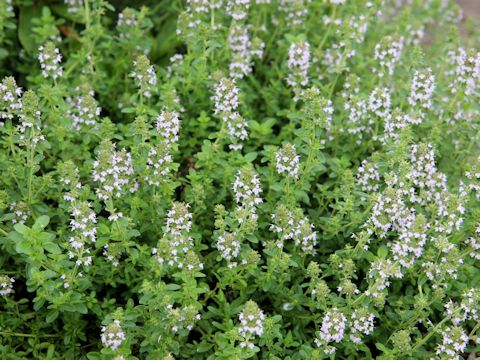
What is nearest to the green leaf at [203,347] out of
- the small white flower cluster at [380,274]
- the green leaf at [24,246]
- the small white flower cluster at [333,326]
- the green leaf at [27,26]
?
the small white flower cluster at [333,326]

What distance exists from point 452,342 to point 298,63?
2.33 meters

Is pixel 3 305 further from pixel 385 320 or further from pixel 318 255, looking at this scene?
pixel 385 320

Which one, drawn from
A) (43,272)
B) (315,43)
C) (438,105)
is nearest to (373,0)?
(315,43)

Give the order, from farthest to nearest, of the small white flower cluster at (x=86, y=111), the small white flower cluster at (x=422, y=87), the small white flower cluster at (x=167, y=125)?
the small white flower cluster at (x=422, y=87)
the small white flower cluster at (x=86, y=111)
the small white flower cluster at (x=167, y=125)

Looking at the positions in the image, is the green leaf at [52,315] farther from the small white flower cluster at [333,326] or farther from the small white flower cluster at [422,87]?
the small white flower cluster at [422,87]

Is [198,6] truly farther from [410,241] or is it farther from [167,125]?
[410,241]

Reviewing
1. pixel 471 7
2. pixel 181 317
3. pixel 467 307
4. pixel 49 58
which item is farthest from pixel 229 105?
pixel 471 7

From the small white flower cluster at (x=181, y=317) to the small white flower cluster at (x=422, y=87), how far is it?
90.2 inches

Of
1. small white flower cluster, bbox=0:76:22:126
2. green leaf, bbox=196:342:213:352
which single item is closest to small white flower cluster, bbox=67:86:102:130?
small white flower cluster, bbox=0:76:22:126

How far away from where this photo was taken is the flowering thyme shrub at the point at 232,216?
3664 millimetres

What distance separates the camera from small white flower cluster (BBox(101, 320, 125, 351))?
3375 mm

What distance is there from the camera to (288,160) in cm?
404

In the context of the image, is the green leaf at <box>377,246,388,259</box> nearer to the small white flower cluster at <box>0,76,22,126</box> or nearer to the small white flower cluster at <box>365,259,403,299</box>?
the small white flower cluster at <box>365,259,403,299</box>

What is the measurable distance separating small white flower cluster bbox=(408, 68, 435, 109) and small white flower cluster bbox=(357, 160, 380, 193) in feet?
2.18
